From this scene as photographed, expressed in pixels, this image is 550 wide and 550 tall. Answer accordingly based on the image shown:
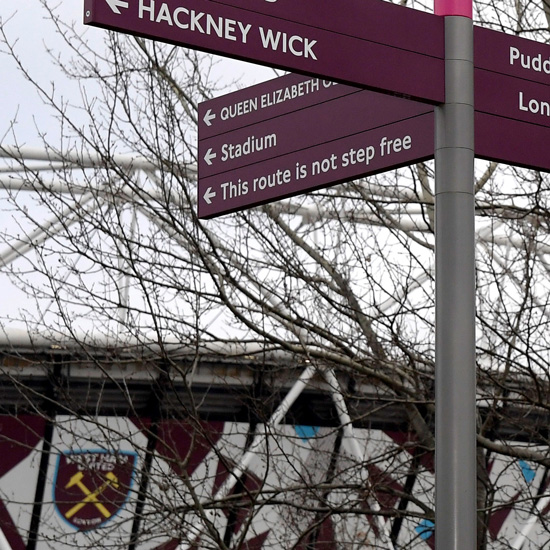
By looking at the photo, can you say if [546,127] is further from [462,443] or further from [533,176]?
[533,176]

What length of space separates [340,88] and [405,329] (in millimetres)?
5444

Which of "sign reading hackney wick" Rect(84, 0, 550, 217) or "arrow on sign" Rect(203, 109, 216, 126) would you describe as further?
"arrow on sign" Rect(203, 109, 216, 126)

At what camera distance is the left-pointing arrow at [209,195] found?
144 inches

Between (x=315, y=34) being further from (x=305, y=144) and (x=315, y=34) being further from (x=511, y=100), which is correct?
(x=511, y=100)

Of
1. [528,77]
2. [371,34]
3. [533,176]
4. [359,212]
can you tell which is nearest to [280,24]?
[371,34]

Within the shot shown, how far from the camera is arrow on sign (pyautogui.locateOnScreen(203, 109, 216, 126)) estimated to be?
3.82 metres

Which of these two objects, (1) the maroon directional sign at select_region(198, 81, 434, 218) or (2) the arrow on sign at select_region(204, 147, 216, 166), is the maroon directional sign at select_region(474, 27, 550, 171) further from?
(2) the arrow on sign at select_region(204, 147, 216, 166)

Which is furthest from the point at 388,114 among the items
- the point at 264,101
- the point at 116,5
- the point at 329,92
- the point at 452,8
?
the point at 116,5

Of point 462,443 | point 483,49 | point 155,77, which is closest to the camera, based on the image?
point 462,443

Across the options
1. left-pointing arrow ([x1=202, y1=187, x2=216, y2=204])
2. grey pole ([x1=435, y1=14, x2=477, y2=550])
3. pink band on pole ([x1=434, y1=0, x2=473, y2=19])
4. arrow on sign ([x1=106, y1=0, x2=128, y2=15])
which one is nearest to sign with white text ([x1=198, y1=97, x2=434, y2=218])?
left-pointing arrow ([x1=202, y1=187, x2=216, y2=204])

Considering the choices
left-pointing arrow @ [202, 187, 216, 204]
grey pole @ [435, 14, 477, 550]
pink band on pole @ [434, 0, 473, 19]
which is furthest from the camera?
left-pointing arrow @ [202, 187, 216, 204]

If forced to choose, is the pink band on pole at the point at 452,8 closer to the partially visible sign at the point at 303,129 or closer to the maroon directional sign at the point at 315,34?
the maroon directional sign at the point at 315,34

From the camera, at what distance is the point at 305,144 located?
11.5 ft

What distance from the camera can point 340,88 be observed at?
11.5 ft
